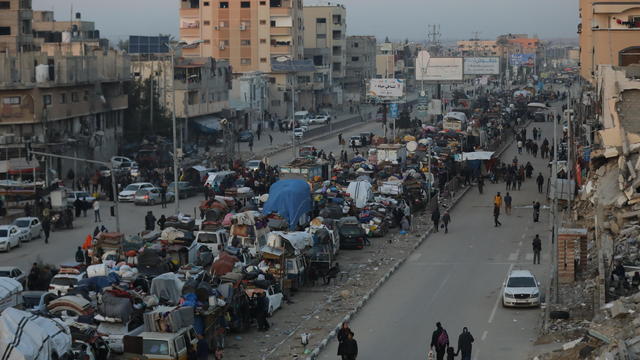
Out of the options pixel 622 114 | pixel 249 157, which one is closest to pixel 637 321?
pixel 622 114

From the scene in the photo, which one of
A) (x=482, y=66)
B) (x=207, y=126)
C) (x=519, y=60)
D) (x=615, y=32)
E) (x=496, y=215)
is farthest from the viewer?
(x=519, y=60)

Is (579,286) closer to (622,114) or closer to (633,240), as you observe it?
(633,240)

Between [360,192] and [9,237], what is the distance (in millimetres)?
13368

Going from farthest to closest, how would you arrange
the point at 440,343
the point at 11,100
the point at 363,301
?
the point at 11,100 → the point at 363,301 → the point at 440,343

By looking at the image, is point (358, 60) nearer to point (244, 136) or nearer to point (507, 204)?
point (244, 136)

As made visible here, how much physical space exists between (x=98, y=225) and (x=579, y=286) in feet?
65.9

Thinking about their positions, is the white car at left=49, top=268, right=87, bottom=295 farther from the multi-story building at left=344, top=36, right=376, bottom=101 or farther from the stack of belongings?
the multi-story building at left=344, top=36, right=376, bottom=101

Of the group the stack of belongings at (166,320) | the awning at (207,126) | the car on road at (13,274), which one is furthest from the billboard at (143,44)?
the stack of belongings at (166,320)

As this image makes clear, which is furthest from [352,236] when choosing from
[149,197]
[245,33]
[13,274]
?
[245,33]

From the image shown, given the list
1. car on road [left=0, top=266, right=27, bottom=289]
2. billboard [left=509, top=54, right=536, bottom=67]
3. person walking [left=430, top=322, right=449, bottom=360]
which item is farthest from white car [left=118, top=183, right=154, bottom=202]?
billboard [left=509, top=54, right=536, bottom=67]

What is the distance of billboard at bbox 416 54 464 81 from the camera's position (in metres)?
101

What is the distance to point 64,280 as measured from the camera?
28406 mm

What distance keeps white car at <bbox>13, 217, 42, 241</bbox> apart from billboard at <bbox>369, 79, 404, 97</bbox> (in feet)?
158

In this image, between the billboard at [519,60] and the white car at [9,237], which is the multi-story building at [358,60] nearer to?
the billboard at [519,60]
